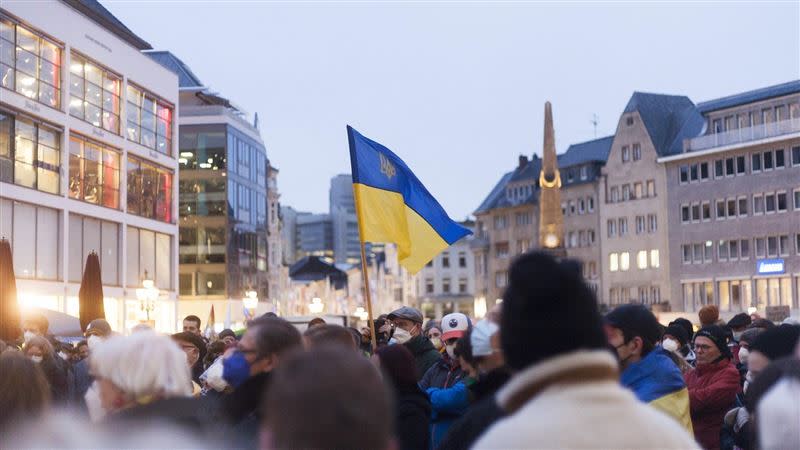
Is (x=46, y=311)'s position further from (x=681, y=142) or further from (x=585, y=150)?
(x=585, y=150)

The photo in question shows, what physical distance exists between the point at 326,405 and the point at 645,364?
500 centimetres

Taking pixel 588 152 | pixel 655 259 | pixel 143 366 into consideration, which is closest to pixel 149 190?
pixel 655 259

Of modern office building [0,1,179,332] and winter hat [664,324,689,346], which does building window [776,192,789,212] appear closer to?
modern office building [0,1,179,332]

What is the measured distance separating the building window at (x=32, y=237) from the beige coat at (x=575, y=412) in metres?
38.5

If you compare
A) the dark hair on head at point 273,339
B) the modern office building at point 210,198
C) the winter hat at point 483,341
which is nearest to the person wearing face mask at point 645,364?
the winter hat at point 483,341

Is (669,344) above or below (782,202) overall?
below

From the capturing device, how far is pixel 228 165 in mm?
79312

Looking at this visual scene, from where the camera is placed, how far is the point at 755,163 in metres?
81.9

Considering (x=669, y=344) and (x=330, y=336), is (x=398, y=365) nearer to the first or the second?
(x=330, y=336)

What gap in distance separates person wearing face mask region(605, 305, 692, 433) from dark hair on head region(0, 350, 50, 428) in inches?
126

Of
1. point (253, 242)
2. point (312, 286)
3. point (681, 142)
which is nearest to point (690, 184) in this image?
point (681, 142)

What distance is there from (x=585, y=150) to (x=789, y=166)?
905 inches

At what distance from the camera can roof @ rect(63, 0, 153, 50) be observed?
4731 centimetres

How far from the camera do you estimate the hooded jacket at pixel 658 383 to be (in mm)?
8125
